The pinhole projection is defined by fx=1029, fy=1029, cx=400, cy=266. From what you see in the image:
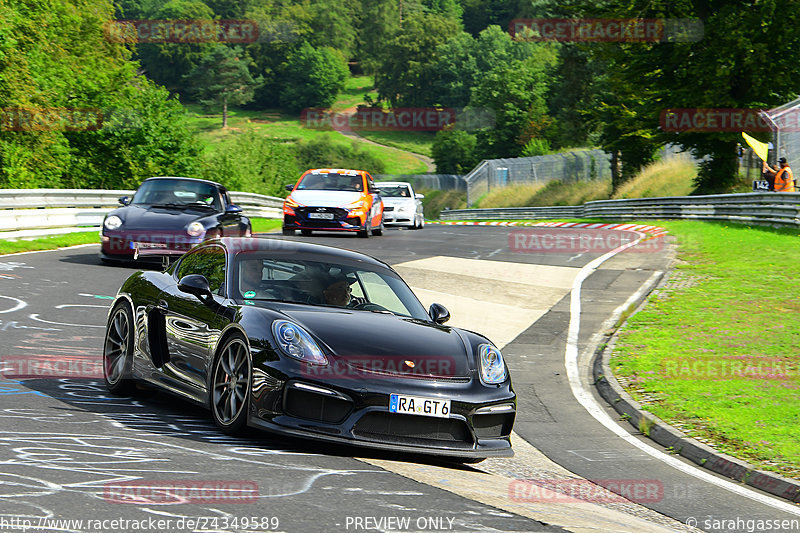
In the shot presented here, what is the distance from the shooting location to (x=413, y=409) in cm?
658

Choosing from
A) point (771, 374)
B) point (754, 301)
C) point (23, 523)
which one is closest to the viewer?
point (23, 523)

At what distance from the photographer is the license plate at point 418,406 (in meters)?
6.54

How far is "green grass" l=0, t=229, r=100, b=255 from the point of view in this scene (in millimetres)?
20630

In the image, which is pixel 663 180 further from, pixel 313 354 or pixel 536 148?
pixel 536 148

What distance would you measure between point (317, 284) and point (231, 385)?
120cm

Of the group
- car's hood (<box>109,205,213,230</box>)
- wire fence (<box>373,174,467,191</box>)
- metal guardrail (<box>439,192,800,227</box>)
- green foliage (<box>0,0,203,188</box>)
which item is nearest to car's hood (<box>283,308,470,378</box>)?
car's hood (<box>109,205,213,230</box>)

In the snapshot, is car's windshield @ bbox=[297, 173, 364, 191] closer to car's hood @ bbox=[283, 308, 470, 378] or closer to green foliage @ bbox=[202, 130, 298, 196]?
car's hood @ bbox=[283, 308, 470, 378]

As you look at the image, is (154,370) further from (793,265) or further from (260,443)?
(793,265)

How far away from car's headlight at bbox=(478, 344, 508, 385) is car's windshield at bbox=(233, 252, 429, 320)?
33.5 inches

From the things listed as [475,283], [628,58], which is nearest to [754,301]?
[475,283]

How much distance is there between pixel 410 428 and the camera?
662 cm

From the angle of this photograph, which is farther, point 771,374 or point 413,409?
point 771,374

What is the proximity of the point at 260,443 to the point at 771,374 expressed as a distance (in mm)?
6992

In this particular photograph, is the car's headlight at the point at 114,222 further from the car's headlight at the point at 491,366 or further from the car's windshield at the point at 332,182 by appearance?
the car's headlight at the point at 491,366
